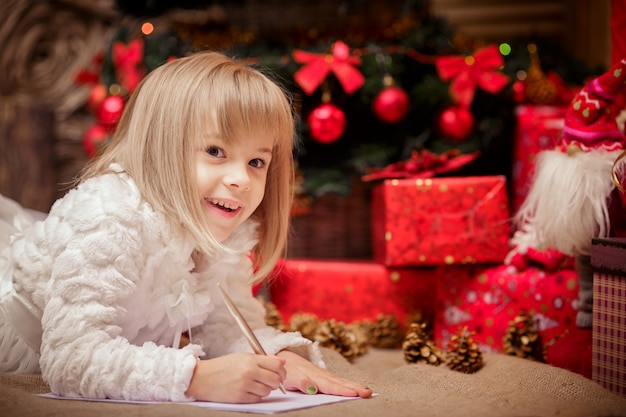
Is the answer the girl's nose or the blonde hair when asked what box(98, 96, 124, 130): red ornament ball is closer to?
the blonde hair

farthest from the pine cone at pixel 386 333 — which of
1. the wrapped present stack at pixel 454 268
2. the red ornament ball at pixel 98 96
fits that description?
the red ornament ball at pixel 98 96

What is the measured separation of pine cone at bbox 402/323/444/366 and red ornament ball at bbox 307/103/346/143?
24.3 inches

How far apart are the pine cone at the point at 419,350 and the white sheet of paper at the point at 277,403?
31cm

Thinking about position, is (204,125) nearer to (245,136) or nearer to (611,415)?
(245,136)

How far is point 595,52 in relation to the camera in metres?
2.30

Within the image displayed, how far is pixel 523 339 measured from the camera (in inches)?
52.5

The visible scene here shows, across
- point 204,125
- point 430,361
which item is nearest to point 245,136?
point 204,125

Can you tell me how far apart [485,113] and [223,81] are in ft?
3.09

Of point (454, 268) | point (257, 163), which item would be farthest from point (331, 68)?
point (257, 163)

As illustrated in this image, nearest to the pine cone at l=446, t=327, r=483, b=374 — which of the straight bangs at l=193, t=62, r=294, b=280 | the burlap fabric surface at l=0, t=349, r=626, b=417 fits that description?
the burlap fabric surface at l=0, t=349, r=626, b=417

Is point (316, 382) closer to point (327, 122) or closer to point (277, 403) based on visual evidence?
Result: point (277, 403)

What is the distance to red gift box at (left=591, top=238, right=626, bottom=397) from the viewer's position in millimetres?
1102

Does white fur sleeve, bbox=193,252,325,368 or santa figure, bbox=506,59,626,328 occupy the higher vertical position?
santa figure, bbox=506,59,626,328

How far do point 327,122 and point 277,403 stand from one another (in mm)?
908
